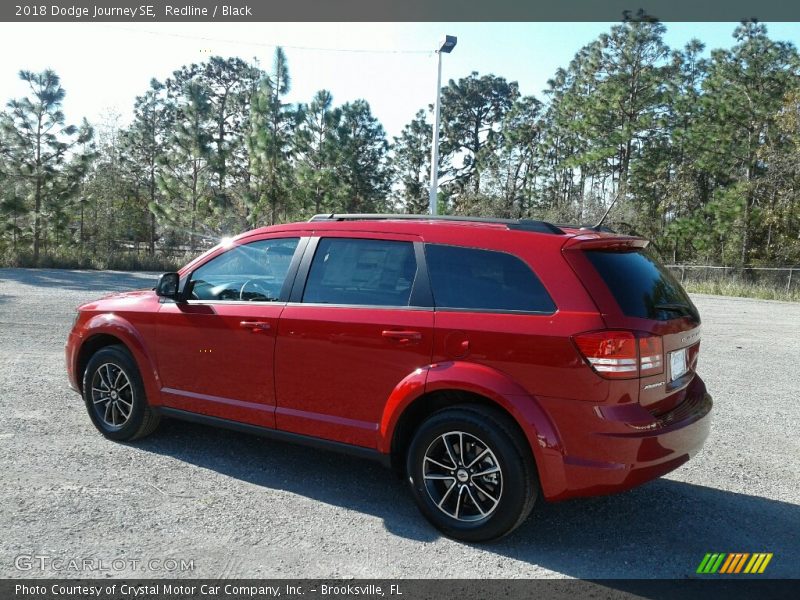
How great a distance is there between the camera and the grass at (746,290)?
94.6 ft

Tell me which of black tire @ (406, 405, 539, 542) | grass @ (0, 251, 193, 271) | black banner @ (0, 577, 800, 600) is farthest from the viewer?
grass @ (0, 251, 193, 271)

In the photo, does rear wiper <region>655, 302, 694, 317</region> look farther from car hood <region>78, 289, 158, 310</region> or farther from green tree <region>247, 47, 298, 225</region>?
green tree <region>247, 47, 298, 225</region>

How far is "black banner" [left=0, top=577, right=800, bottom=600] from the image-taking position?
315 centimetres

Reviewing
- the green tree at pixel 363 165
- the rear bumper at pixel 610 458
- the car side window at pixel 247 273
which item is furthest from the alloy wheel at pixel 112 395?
the green tree at pixel 363 165

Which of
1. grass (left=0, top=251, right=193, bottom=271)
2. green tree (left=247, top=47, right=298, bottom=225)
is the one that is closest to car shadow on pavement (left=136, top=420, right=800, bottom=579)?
grass (left=0, top=251, right=193, bottom=271)

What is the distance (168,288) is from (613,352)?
331 cm

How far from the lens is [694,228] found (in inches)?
1724

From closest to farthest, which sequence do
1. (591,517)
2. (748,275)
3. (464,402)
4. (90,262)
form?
(464,402) < (591,517) < (90,262) < (748,275)

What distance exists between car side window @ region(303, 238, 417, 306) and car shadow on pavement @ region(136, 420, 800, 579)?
4.36 feet

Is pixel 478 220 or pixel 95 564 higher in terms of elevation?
pixel 478 220

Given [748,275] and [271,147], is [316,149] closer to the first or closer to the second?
[271,147]

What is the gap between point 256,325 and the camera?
4.57 m

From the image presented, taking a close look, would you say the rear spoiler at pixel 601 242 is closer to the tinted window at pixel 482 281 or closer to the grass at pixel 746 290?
the tinted window at pixel 482 281

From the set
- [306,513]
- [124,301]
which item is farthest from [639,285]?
[124,301]
